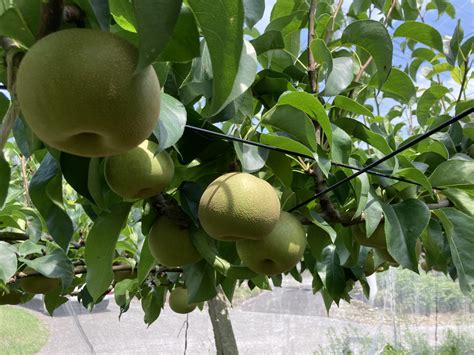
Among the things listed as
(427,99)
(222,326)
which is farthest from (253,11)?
(222,326)

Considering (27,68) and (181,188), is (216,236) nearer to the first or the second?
(181,188)

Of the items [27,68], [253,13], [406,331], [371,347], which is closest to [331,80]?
[253,13]

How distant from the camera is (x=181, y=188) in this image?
2.30ft

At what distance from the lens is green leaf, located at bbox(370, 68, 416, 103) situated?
82cm

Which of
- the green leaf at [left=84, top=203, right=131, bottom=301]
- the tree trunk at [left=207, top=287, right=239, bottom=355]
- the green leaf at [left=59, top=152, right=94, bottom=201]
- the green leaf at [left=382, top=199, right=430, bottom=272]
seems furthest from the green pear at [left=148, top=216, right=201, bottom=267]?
the tree trunk at [left=207, top=287, right=239, bottom=355]

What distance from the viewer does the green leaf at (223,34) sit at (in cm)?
33

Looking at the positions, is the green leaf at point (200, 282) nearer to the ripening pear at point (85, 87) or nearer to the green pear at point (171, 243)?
the green pear at point (171, 243)

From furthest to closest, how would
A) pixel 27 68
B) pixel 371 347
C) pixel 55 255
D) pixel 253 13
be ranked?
pixel 371 347 < pixel 55 255 < pixel 253 13 < pixel 27 68

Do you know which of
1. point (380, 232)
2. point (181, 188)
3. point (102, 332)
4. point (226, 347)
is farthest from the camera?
point (102, 332)

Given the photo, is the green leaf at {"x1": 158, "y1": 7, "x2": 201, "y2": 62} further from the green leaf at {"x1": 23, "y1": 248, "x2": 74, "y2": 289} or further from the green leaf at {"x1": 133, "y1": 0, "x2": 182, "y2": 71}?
the green leaf at {"x1": 23, "y1": 248, "x2": 74, "y2": 289}

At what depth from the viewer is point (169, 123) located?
0.50 metres

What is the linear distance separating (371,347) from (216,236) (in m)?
4.26

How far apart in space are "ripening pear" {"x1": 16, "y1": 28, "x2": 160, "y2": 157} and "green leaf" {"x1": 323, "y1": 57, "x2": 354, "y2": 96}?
43 centimetres

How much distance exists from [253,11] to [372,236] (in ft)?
1.38
